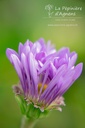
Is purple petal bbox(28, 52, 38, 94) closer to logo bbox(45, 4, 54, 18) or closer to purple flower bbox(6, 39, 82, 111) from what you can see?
purple flower bbox(6, 39, 82, 111)

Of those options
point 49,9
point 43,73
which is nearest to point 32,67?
point 43,73

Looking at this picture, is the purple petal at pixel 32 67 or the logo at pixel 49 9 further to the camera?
the logo at pixel 49 9

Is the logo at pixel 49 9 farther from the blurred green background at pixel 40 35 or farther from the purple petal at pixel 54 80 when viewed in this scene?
the purple petal at pixel 54 80

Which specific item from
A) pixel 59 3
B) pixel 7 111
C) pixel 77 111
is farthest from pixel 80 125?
pixel 59 3

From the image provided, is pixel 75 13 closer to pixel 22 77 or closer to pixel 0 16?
pixel 0 16

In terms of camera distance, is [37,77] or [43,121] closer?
[37,77]

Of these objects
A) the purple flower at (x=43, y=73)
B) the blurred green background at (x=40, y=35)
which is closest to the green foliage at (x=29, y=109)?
the purple flower at (x=43, y=73)
